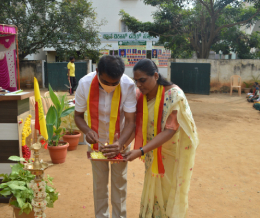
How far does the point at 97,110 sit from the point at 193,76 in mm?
12026

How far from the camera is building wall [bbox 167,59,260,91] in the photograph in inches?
539

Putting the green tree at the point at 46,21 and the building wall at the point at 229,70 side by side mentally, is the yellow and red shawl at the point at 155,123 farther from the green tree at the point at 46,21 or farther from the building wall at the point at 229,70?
the green tree at the point at 46,21

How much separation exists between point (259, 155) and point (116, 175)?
3.71 m

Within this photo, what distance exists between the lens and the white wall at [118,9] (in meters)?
21.1

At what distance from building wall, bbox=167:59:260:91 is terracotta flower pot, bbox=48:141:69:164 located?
11.0 meters

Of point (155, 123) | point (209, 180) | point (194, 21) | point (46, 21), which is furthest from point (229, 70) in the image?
point (155, 123)

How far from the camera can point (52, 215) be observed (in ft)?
9.53

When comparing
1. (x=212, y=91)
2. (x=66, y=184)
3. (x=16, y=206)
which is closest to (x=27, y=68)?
(x=212, y=91)

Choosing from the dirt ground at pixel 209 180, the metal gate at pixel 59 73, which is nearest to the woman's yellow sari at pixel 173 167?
the dirt ground at pixel 209 180

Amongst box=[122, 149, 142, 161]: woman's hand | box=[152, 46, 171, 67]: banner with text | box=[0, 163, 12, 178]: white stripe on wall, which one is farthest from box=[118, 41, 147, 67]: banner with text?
box=[122, 149, 142, 161]: woman's hand

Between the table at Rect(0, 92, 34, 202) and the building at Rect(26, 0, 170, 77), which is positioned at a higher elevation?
the building at Rect(26, 0, 170, 77)

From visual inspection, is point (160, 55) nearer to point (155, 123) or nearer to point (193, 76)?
point (193, 76)

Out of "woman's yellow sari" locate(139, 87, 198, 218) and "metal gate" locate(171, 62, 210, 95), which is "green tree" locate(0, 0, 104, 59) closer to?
"metal gate" locate(171, 62, 210, 95)

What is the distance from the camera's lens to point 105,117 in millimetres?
2279
